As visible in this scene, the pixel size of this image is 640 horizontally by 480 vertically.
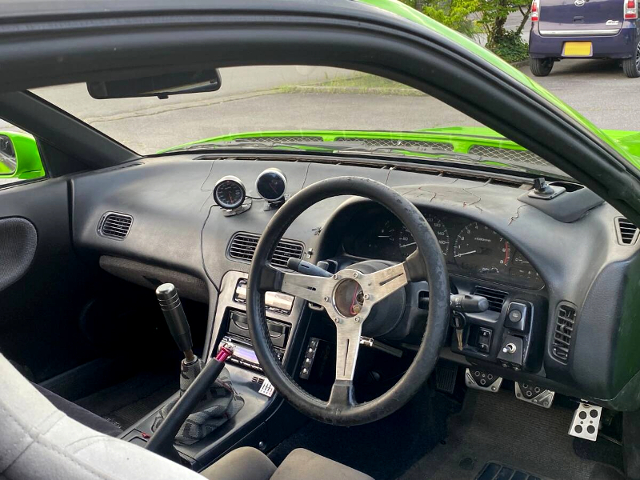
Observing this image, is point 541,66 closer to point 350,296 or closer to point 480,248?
point 480,248

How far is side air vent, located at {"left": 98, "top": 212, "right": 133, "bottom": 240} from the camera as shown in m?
3.23

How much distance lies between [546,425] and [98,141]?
248 cm

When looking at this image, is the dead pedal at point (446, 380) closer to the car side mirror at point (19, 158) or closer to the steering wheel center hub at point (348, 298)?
the steering wheel center hub at point (348, 298)

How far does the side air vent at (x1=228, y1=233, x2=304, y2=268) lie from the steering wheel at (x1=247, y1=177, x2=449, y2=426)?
0.49m

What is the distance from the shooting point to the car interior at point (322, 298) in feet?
6.35

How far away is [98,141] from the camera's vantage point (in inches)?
133

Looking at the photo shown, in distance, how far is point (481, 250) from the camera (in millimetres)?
2350

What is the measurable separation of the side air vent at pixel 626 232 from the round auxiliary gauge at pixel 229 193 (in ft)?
4.73

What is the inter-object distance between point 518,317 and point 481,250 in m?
0.28

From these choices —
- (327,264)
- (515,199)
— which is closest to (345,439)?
(327,264)

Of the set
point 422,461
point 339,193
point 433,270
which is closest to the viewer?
point 433,270

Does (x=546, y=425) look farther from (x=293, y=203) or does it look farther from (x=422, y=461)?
(x=293, y=203)

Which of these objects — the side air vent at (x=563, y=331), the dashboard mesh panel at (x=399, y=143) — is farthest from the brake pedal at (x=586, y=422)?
the dashboard mesh panel at (x=399, y=143)

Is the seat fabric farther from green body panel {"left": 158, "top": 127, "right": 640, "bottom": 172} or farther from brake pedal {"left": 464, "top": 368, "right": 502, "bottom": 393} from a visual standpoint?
brake pedal {"left": 464, "top": 368, "right": 502, "bottom": 393}
